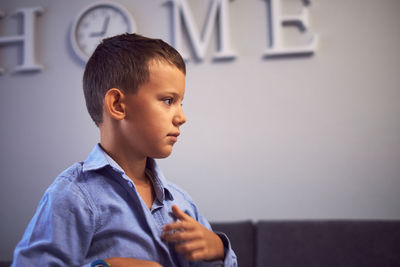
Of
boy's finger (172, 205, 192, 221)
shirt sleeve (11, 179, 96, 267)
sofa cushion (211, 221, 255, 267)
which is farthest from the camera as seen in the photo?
sofa cushion (211, 221, 255, 267)

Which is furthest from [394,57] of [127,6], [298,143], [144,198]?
[144,198]

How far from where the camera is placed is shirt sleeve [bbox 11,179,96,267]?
573 mm

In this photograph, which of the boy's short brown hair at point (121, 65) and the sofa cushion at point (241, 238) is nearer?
the boy's short brown hair at point (121, 65)

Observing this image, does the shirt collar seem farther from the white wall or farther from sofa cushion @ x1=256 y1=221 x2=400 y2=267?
the white wall

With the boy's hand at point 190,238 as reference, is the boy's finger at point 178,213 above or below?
above

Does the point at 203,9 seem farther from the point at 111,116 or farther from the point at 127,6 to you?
the point at 111,116

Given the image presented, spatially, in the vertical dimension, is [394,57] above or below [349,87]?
above

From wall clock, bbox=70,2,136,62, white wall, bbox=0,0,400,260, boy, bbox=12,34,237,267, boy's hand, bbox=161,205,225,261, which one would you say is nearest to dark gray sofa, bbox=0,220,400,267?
white wall, bbox=0,0,400,260

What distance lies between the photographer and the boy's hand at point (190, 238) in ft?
2.13

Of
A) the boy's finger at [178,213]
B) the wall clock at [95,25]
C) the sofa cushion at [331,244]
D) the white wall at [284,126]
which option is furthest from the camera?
the wall clock at [95,25]

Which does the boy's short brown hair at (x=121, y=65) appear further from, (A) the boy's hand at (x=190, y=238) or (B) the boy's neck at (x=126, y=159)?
(A) the boy's hand at (x=190, y=238)

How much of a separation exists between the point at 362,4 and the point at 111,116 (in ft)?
5.22

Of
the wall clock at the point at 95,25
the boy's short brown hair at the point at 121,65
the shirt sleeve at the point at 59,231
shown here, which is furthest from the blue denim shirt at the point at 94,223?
the wall clock at the point at 95,25

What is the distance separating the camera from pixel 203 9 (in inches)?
73.1
